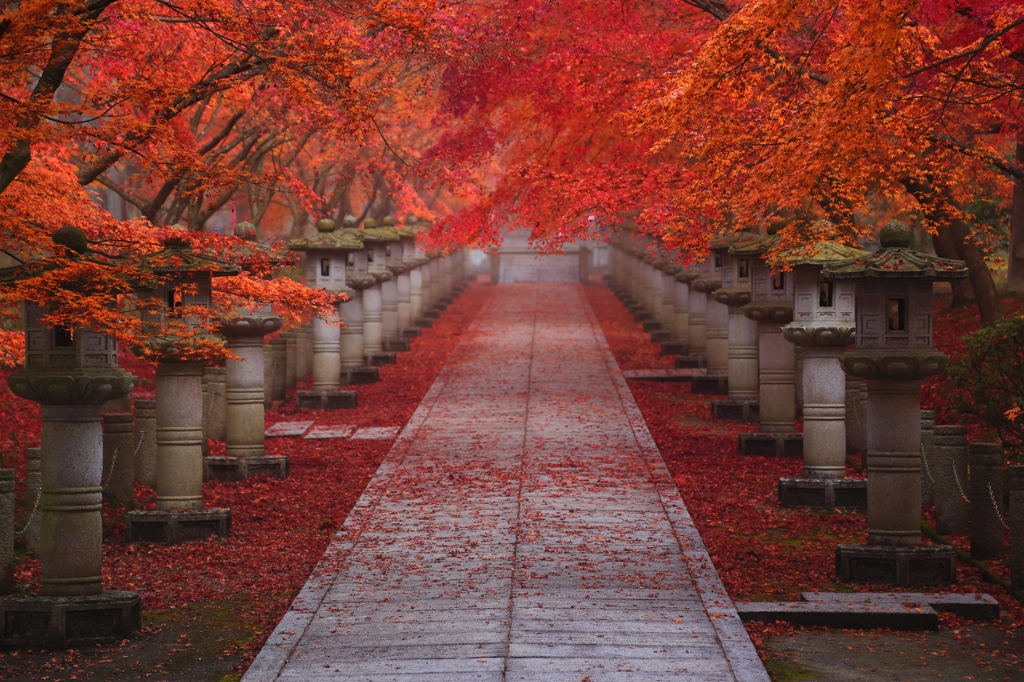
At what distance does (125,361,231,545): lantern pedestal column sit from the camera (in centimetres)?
1204

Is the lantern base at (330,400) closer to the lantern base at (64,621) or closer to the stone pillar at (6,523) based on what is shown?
the stone pillar at (6,523)

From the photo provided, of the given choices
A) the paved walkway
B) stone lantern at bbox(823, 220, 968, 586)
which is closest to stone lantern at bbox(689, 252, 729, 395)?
the paved walkway

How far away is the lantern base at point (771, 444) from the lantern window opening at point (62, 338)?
383 inches

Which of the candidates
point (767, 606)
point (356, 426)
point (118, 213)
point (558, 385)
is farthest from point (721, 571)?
point (118, 213)

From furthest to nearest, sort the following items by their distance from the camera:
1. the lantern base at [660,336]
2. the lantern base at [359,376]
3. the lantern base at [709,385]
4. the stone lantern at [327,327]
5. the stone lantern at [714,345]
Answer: the lantern base at [660,336]
the lantern base at [359,376]
the lantern base at [709,385]
the stone lantern at [714,345]
the stone lantern at [327,327]

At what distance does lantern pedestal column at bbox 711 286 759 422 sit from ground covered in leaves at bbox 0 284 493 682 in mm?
5412

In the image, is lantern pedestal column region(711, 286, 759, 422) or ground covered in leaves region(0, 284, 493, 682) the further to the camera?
lantern pedestal column region(711, 286, 759, 422)

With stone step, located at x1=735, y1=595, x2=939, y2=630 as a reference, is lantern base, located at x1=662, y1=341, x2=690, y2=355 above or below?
above

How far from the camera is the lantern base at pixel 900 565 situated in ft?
33.3

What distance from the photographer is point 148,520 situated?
12.1m

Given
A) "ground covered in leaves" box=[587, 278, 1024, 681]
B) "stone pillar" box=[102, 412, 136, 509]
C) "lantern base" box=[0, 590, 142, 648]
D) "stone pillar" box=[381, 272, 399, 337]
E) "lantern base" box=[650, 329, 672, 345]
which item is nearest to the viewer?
"ground covered in leaves" box=[587, 278, 1024, 681]

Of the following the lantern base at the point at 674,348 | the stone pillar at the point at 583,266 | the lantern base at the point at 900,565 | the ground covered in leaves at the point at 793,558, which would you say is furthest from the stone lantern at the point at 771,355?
the stone pillar at the point at 583,266

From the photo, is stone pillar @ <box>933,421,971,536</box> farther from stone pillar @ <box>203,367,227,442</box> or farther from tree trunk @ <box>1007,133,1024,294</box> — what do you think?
tree trunk @ <box>1007,133,1024,294</box>

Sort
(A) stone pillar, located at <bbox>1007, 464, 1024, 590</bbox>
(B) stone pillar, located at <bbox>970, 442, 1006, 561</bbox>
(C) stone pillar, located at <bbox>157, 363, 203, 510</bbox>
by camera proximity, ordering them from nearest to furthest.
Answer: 1. (A) stone pillar, located at <bbox>1007, 464, 1024, 590</bbox>
2. (B) stone pillar, located at <bbox>970, 442, 1006, 561</bbox>
3. (C) stone pillar, located at <bbox>157, 363, 203, 510</bbox>
